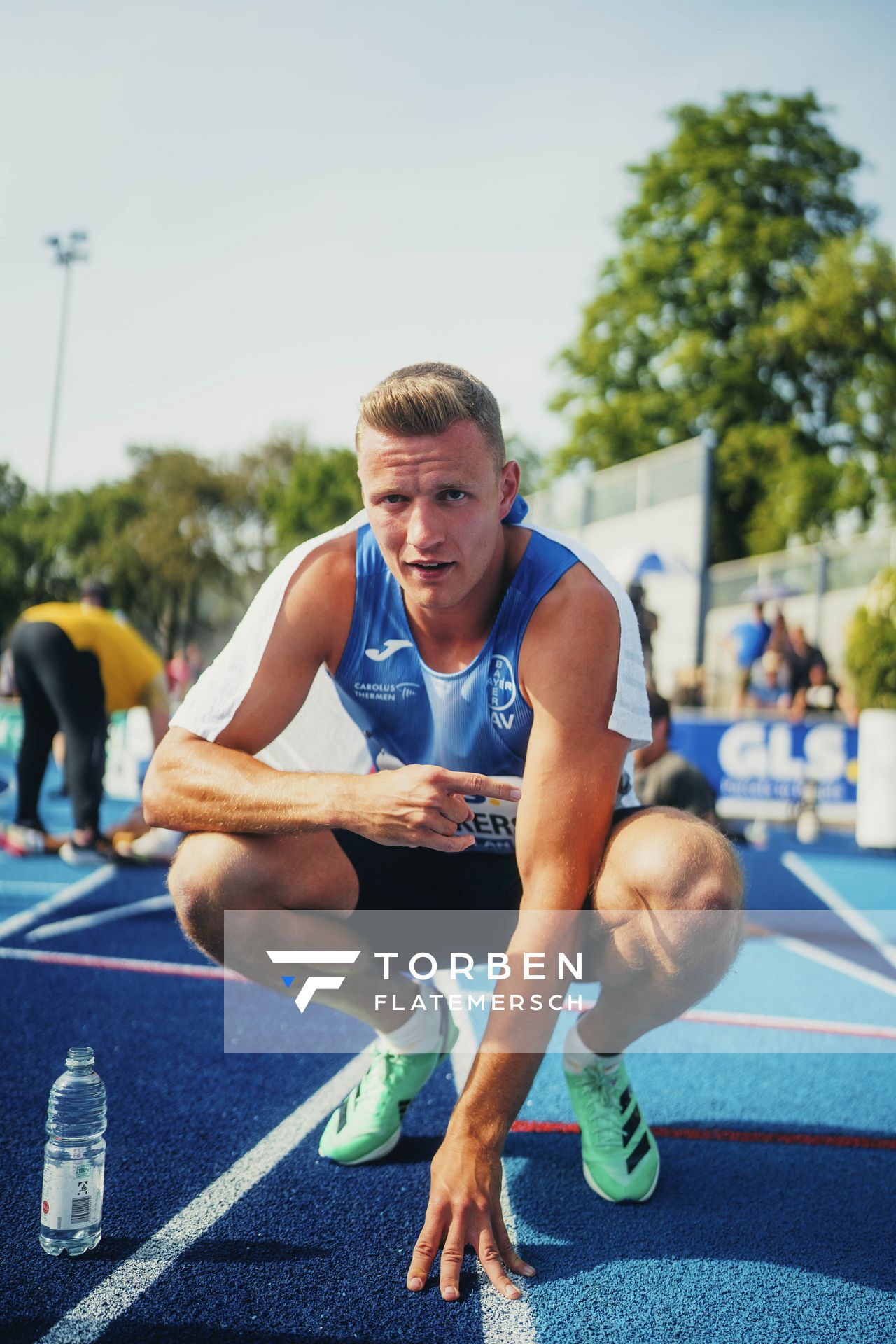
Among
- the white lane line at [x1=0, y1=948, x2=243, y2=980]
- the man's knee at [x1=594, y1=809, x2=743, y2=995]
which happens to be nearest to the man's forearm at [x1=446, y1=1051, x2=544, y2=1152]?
the man's knee at [x1=594, y1=809, x2=743, y2=995]

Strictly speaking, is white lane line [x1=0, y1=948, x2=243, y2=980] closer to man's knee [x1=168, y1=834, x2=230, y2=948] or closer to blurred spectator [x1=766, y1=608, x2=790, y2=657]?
man's knee [x1=168, y1=834, x2=230, y2=948]

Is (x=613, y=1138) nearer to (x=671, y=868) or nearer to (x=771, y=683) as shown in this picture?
(x=671, y=868)

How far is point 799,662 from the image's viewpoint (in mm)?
11891

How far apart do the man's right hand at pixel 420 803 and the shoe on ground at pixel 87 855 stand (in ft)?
15.9

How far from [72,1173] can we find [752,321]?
26.5 metres

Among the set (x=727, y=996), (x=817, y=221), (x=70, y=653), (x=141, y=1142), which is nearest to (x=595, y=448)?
(x=817, y=221)

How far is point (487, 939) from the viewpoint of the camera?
279 cm

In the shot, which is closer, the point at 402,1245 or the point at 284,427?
the point at 402,1245

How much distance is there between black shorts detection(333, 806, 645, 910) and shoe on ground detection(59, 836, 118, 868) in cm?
432

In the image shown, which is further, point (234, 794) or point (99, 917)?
point (99, 917)

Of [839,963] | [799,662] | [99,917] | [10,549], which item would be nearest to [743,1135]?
[839,963]

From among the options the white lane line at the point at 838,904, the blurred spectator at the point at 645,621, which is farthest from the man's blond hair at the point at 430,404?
the white lane line at the point at 838,904

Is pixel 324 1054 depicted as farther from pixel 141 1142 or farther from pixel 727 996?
pixel 727 996

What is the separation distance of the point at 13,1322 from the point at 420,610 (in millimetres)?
1599
